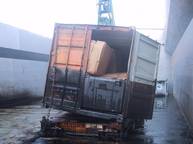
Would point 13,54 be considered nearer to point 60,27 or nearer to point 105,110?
point 60,27

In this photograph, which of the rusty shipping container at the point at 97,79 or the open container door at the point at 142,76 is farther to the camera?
the open container door at the point at 142,76

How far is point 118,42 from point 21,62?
874 cm

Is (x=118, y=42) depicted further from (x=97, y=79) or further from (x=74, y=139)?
(x=74, y=139)

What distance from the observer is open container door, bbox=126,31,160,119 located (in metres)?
9.24

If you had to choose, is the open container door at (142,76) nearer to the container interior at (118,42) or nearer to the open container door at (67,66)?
the container interior at (118,42)

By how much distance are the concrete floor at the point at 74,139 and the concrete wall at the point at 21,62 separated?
3.01 meters

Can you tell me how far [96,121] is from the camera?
378 inches

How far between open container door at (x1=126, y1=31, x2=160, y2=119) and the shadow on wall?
782 cm

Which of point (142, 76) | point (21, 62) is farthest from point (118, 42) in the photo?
point (21, 62)

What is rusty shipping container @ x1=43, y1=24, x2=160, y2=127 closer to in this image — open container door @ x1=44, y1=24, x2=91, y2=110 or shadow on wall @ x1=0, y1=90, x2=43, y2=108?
open container door @ x1=44, y1=24, x2=91, y2=110

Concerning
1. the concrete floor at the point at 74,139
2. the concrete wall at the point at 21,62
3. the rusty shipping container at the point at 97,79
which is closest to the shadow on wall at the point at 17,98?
the concrete wall at the point at 21,62

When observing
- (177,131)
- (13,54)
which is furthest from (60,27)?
(13,54)

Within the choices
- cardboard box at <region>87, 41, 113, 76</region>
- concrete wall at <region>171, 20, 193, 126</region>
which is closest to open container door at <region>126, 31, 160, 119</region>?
cardboard box at <region>87, 41, 113, 76</region>

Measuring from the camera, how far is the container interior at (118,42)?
33.7 ft
